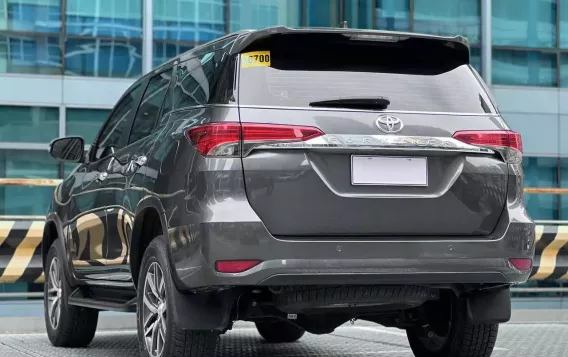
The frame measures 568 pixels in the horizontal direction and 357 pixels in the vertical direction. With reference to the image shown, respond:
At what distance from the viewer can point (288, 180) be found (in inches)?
200

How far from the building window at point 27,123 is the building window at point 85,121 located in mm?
331

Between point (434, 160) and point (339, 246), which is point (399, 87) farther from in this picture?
point (339, 246)

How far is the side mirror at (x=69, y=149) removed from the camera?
7.54 meters

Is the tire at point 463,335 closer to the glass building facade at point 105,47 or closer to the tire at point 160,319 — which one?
the tire at point 160,319

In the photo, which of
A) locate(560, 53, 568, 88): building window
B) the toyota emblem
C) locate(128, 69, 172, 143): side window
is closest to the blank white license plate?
the toyota emblem

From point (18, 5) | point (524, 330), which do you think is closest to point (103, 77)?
point (18, 5)

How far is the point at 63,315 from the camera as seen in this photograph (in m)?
7.64

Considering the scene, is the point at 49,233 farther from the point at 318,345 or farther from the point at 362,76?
the point at 362,76

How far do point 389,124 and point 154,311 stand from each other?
1544mm

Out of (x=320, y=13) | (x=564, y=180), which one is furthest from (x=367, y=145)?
(x=564, y=180)

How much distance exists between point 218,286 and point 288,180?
57 centimetres

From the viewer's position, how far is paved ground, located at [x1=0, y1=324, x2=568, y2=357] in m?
7.48

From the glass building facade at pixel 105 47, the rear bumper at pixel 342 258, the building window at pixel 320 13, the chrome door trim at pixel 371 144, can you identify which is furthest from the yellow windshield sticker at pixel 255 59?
the building window at pixel 320 13

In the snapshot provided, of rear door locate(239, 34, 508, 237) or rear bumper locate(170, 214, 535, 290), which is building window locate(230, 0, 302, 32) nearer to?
rear door locate(239, 34, 508, 237)
